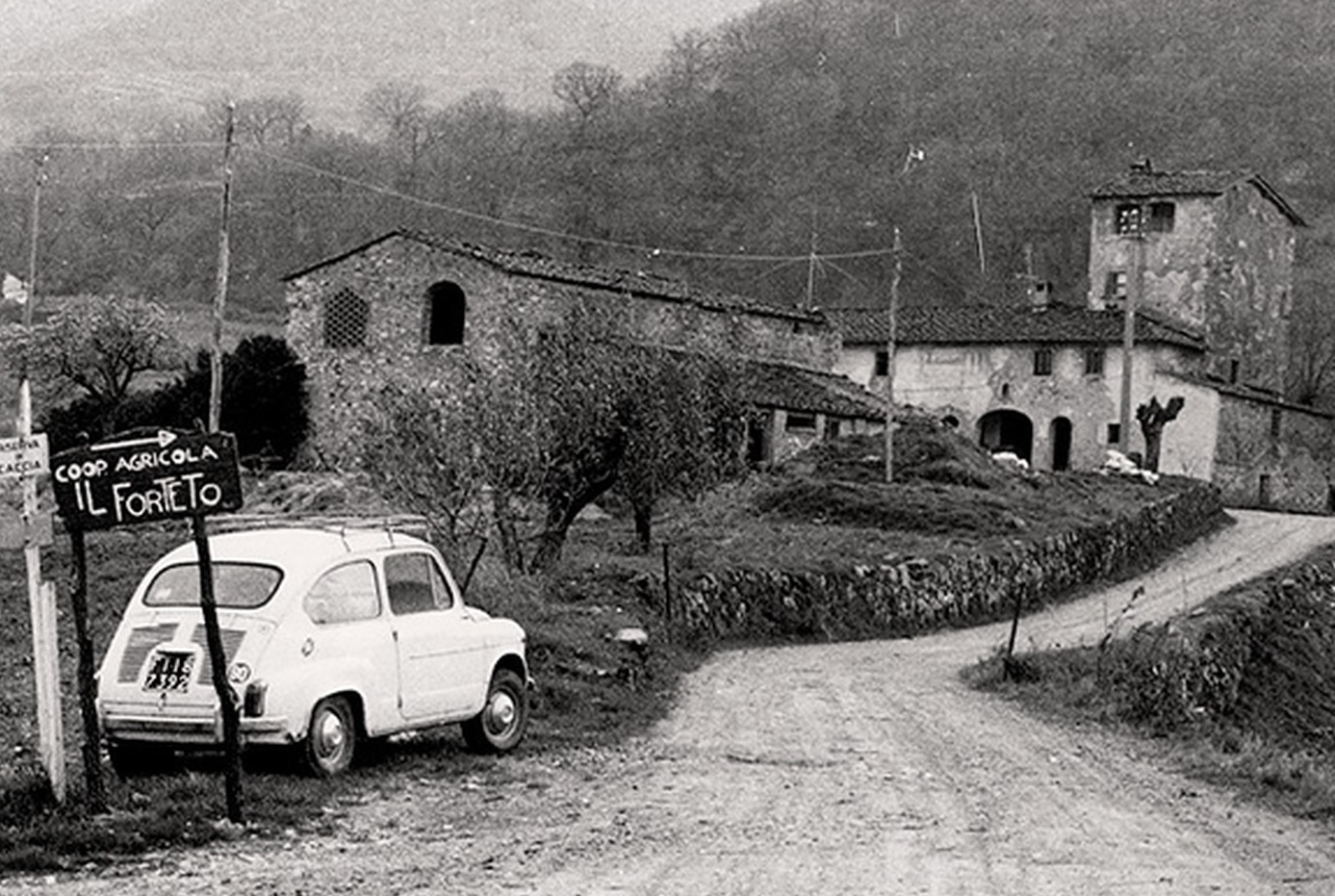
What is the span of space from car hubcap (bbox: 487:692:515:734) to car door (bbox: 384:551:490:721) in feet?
1.36

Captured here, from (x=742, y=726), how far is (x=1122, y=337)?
4381 centimetres

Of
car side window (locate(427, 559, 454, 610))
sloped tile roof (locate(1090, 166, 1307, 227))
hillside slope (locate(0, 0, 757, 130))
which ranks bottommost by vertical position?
car side window (locate(427, 559, 454, 610))

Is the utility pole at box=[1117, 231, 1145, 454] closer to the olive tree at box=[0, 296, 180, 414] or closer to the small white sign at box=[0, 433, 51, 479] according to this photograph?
the olive tree at box=[0, 296, 180, 414]

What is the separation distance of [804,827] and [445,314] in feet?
106

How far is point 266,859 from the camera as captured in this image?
10.0m

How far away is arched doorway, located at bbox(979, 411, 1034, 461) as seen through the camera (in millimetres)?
62094

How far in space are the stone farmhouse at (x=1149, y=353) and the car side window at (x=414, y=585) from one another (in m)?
43.8

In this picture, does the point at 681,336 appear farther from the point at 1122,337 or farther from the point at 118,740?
the point at 118,740

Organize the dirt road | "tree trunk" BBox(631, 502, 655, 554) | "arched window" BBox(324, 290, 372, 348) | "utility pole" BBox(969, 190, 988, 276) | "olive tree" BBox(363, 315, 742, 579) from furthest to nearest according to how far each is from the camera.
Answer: "utility pole" BBox(969, 190, 988, 276)
"arched window" BBox(324, 290, 372, 348)
"tree trunk" BBox(631, 502, 655, 554)
"olive tree" BBox(363, 315, 742, 579)
the dirt road

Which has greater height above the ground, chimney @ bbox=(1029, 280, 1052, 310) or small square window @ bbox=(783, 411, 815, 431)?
chimney @ bbox=(1029, 280, 1052, 310)

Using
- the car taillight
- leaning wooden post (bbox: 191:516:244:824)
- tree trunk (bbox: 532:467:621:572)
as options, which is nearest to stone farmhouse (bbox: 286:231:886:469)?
tree trunk (bbox: 532:467:621:572)

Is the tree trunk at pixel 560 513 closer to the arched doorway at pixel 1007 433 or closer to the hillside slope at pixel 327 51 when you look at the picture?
the arched doorway at pixel 1007 433

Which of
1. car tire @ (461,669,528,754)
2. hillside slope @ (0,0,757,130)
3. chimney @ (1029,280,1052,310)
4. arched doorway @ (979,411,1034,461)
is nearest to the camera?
car tire @ (461,669,528,754)

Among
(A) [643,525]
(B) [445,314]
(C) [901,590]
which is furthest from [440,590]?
(B) [445,314]
